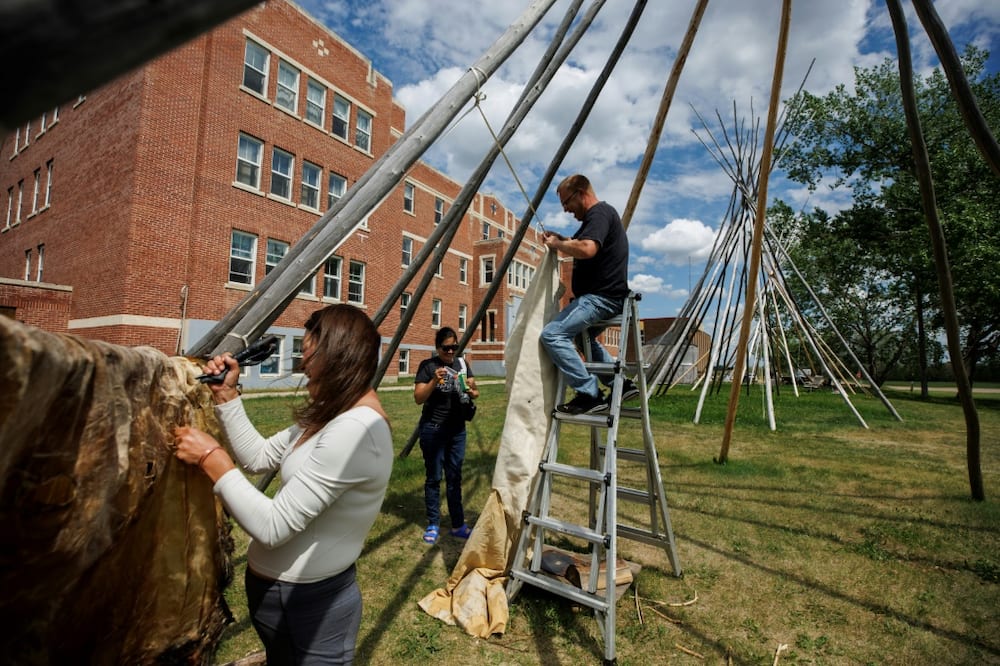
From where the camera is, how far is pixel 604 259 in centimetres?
374

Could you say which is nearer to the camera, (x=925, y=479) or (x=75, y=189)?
(x=925, y=479)

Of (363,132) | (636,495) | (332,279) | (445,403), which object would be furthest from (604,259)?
(363,132)

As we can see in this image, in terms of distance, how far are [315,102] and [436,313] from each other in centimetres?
1228

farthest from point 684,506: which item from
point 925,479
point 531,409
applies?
point 925,479

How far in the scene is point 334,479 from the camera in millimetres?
1606

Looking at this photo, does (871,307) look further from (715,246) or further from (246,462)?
(246,462)

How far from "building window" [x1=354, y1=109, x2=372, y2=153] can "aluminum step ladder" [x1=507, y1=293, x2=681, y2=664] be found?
1921 centimetres

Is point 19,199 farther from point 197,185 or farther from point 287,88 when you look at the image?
point 287,88

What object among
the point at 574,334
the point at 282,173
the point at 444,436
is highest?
the point at 282,173

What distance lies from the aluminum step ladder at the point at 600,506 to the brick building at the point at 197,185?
10.3m

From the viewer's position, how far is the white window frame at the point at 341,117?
19.1 meters

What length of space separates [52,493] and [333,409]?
787mm

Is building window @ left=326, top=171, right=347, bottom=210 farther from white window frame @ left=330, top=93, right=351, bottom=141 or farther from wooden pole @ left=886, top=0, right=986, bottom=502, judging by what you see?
wooden pole @ left=886, top=0, right=986, bottom=502

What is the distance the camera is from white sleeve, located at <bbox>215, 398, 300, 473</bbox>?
6.09 feet
